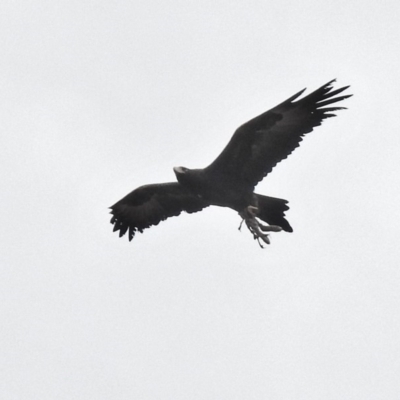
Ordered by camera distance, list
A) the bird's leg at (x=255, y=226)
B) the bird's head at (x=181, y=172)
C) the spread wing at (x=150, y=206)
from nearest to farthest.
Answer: the bird's leg at (x=255, y=226) < the bird's head at (x=181, y=172) < the spread wing at (x=150, y=206)

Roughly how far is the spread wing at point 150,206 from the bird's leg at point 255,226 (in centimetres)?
149

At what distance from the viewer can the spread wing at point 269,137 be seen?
747 inches

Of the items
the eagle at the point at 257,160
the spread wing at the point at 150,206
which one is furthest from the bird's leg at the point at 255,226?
the spread wing at the point at 150,206

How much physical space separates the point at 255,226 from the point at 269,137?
1.55 meters

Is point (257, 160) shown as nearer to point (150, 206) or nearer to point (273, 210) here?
point (273, 210)

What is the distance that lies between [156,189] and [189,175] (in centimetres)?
161

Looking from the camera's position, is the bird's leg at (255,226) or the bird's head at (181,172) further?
the bird's head at (181,172)

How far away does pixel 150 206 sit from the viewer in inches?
838

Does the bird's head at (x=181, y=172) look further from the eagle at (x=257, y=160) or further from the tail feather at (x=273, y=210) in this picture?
the tail feather at (x=273, y=210)

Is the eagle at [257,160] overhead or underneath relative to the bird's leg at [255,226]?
overhead

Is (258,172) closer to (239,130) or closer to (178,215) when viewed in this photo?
(239,130)

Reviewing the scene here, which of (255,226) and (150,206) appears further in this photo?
(150,206)

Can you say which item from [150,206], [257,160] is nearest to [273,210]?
[257,160]

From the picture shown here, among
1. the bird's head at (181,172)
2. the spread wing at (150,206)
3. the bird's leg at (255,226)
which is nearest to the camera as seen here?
the bird's leg at (255,226)
